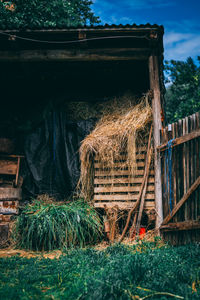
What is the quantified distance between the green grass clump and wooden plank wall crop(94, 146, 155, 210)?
1.41 ft

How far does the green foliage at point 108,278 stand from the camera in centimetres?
216

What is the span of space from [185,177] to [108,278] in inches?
85.3

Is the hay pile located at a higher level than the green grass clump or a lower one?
higher

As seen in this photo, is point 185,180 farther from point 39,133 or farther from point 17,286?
point 39,133

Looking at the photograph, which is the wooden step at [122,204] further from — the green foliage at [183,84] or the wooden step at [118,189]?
the green foliage at [183,84]

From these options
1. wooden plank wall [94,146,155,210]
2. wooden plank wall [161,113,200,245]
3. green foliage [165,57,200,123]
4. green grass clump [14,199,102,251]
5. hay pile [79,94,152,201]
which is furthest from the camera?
green foliage [165,57,200,123]

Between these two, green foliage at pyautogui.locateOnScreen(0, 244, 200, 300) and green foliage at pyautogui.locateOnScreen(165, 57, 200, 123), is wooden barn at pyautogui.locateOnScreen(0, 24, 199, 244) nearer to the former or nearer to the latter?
green foliage at pyautogui.locateOnScreen(0, 244, 200, 300)

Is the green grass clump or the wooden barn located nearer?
the green grass clump

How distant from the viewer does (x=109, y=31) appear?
5168mm

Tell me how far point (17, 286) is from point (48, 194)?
146 inches

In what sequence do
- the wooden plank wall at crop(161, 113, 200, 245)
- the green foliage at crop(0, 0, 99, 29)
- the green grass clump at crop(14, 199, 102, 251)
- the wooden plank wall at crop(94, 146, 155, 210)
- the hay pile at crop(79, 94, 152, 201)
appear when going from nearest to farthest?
the wooden plank wall at crop(161, 113, 200, 245) < the green grass clump at crop(14, 199, 102, 251) < the hay pile at crop(79, 94, 152, 201) < the wooden plank wall at crop(94, 146, 155, 210) < the green foliage at crop(0, 0, 99, 29)

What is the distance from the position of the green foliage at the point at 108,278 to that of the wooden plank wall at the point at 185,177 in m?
0.53

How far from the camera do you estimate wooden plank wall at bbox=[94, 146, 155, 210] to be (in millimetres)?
5117

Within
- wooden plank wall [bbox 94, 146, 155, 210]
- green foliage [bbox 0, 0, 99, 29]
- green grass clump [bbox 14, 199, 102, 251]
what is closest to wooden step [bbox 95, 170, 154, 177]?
wooden plank wall [bbox 94, 146, 155, 210]
